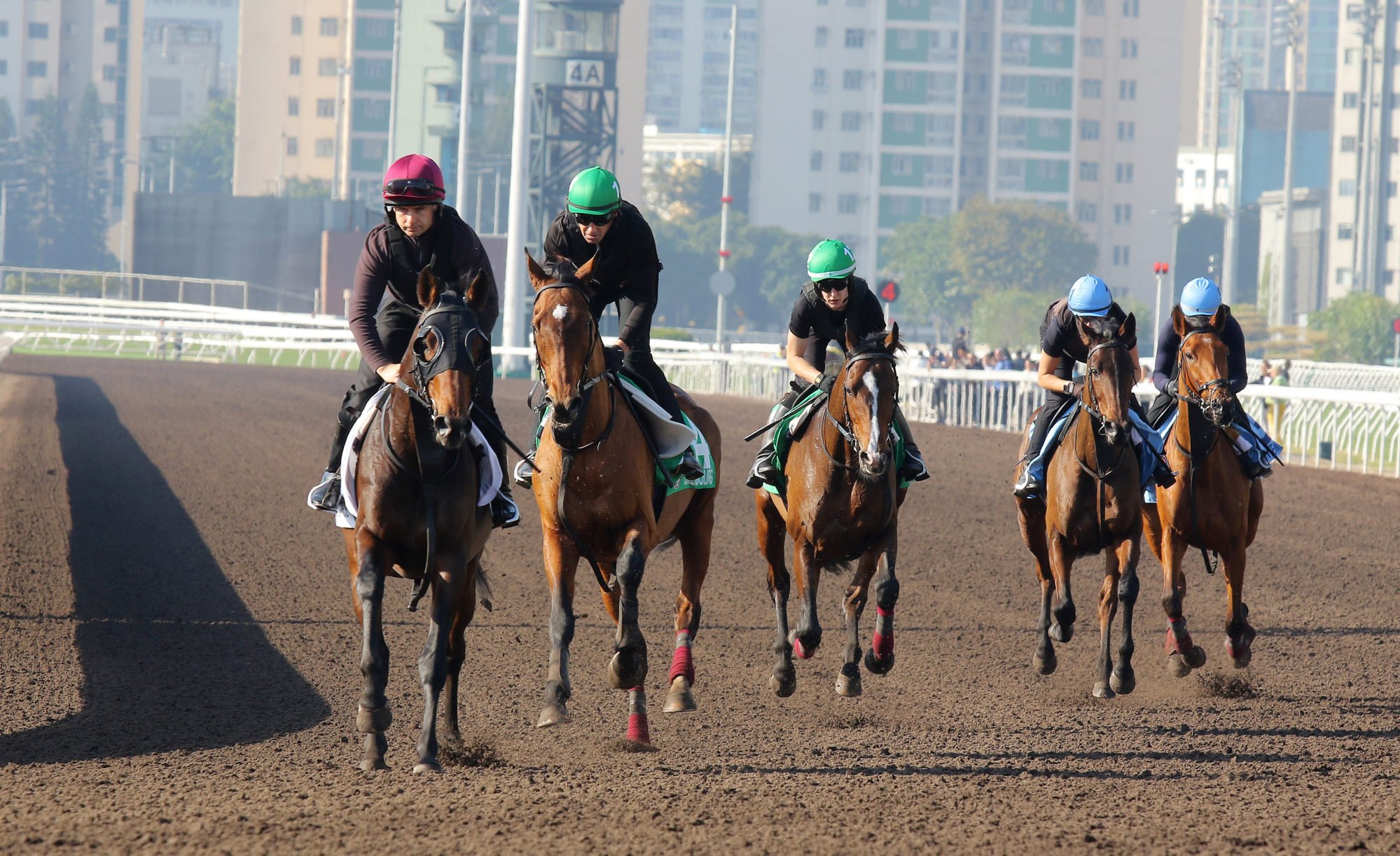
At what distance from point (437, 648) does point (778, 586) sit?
9.19 feet

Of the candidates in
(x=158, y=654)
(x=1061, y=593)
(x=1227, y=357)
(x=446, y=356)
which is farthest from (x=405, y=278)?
(x=1227, y=357)

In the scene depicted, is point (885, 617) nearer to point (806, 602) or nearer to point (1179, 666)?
point (806, 602)

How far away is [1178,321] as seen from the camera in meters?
9.60

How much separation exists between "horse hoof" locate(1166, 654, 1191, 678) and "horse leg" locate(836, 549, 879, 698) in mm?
1806

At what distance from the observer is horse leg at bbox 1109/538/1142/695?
8523 millimetres

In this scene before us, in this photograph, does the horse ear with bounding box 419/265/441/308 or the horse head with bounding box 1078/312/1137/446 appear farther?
the horse head with bounding box 1078/312/1137/446

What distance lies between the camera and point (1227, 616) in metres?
9.03

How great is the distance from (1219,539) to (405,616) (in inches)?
195

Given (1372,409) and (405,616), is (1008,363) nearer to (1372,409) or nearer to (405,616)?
(1372,409)

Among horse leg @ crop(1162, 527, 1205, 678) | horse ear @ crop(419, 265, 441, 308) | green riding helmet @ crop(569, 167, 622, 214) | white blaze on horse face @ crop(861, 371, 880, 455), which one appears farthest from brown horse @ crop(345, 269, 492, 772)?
horse leg @ crop(1162, 527, 1205, 678)

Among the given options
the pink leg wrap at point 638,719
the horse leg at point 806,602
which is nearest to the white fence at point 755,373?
the horse leg at point 806,602

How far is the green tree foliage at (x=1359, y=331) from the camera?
218ft

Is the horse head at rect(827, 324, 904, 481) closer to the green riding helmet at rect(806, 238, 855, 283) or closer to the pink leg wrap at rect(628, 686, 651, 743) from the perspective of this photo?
the green riding helmet at rect(806, 238, 855, 283)

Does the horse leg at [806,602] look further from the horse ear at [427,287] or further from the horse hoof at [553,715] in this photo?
the horse ear at [427,287]
